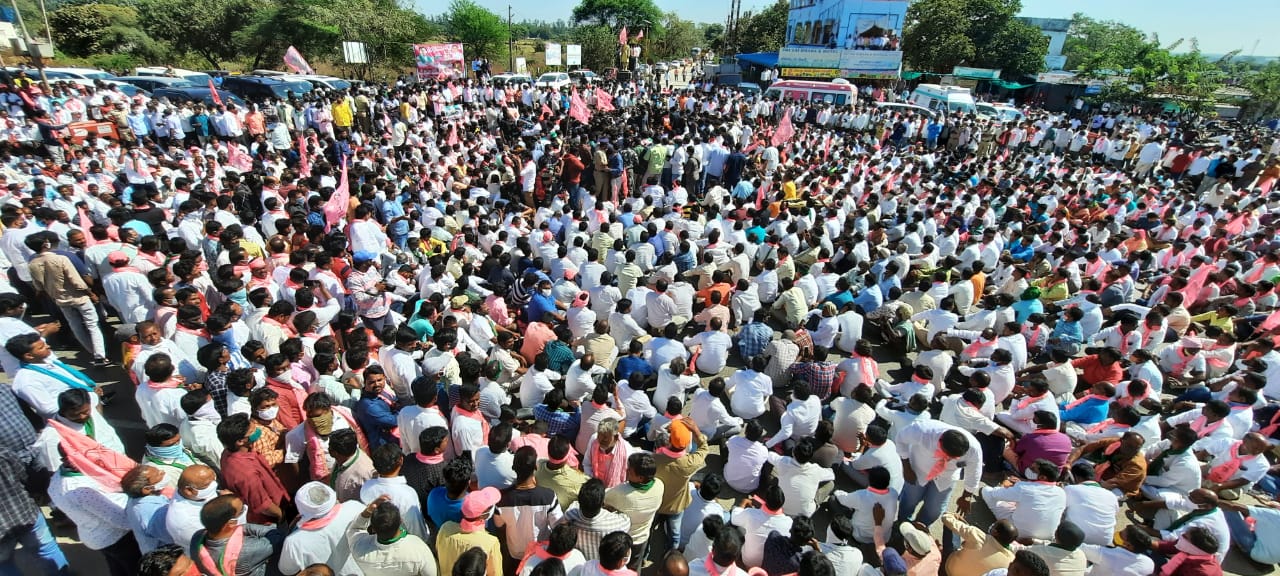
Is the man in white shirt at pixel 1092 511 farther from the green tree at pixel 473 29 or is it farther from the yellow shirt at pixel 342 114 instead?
the green tree at pixel 473 29

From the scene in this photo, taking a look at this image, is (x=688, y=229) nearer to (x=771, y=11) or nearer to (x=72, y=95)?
(x=72, y=95)

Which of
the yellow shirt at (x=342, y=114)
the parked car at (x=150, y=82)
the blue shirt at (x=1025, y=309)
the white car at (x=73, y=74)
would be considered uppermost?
the white car at (x=73, y=74)

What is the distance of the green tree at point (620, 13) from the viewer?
2542 inches

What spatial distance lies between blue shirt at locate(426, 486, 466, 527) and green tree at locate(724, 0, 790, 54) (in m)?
53.2

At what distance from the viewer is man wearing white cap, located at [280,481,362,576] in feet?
9.55

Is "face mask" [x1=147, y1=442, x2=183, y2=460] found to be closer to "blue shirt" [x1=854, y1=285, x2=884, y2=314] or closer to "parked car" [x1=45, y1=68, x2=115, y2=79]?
"blue shirt" [x1=854, y1=285, x2=884, y2=314]

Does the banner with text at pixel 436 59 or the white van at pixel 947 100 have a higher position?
the banner with text at pixel 436 59

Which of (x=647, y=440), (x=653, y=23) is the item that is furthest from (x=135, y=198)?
(x=653, y=23)

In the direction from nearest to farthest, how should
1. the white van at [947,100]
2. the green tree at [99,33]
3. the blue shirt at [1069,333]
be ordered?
the blue shirt at [1069,333]
the white van at [947,100]
the green tree at [99,33]

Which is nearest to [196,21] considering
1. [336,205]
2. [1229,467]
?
[336,205]

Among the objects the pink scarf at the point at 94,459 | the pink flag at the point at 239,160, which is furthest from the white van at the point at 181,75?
the pink scarf at the point at 94,459

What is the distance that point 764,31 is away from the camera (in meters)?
54.8

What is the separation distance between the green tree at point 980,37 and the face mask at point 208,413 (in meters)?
42.7

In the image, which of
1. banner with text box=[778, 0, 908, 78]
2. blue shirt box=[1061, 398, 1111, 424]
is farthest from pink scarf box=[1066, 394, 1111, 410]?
banner with text box=[778, 0, 908, 78]
